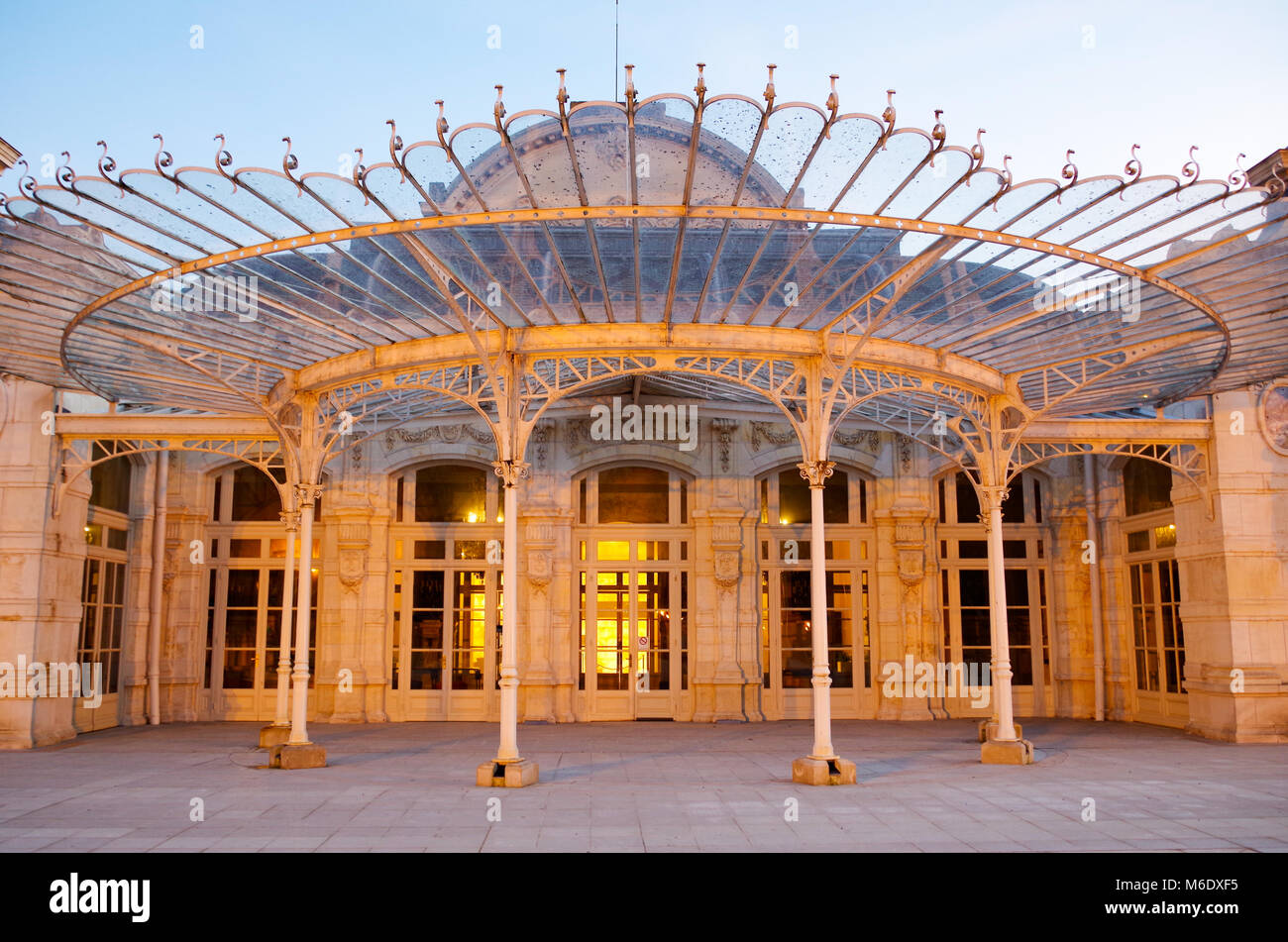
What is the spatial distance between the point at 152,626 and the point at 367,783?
7.14 meters

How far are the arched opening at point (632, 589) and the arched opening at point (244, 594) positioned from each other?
152 inches

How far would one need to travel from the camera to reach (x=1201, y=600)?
12.7 metres

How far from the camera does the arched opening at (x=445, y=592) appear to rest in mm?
14562

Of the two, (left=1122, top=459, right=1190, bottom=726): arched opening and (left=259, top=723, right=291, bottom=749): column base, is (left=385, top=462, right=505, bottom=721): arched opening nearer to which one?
(left=259, top=723, right=291, bottom=749): column base

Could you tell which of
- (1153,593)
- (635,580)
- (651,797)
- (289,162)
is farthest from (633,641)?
(289,162)

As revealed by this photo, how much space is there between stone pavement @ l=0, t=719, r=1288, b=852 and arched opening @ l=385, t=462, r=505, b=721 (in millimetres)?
1999

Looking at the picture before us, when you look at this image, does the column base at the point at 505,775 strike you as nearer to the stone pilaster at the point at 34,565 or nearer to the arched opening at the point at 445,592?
the arched opening at the point at 445,592

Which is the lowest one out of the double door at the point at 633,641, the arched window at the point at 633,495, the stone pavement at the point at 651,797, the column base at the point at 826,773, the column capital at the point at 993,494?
the stone pavement at the point at 651,797

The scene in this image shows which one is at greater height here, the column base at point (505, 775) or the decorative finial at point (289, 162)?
the decorative finial at point (289, 162)

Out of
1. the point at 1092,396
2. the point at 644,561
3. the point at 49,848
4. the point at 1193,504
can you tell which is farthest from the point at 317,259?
the point at 1193,504

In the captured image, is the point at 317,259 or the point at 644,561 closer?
the point at 317,259

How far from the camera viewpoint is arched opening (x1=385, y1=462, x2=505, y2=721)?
14.6m

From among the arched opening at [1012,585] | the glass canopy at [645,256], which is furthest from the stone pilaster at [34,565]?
the arched opening at [1012,585]
